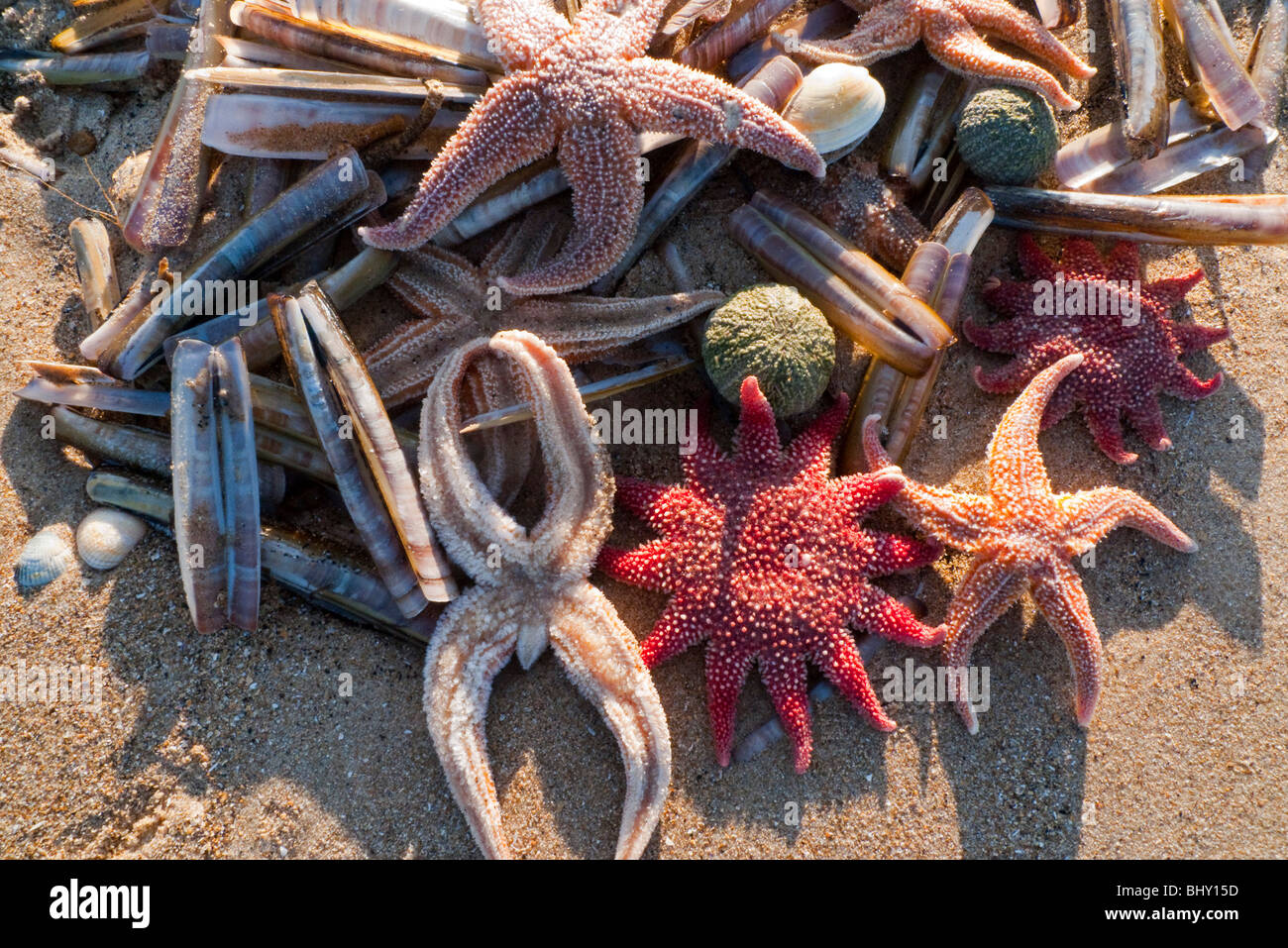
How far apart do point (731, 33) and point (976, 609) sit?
3.73 metres

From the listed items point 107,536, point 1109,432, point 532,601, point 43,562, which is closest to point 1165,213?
point 1109,432

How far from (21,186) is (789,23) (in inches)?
198

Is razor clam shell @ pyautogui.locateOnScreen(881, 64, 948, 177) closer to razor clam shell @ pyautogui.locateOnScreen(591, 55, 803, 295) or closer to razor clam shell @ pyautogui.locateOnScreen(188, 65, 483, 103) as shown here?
razor clam shell @ pyautogui.locateOnScreen(591, 55, 803, 295)

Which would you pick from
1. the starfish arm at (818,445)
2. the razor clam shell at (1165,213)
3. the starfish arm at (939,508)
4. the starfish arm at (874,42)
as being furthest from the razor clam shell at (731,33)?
the starfish arm at (939,508)

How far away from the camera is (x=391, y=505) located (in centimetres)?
429

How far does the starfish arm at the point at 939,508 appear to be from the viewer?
174 inches

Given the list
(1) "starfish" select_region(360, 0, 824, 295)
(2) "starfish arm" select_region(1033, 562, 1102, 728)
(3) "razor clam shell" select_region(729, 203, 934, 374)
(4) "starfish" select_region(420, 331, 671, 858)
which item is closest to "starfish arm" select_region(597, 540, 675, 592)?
(4) "starfish" select_region(420, 331, 671, 858)

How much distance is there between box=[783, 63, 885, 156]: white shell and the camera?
4.53 metres

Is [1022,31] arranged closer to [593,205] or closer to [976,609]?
[593,205]

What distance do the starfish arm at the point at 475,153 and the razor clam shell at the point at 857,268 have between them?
143cm

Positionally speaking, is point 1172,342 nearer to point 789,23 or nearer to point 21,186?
point 789,23

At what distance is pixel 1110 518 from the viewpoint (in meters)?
4.45

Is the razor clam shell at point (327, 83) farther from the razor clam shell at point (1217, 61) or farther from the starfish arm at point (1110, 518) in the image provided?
the razor clam shell at point (1217, 61)

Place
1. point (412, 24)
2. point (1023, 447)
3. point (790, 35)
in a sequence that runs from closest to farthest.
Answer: point (1023, 447), point (412, 24), point (790, 35)
